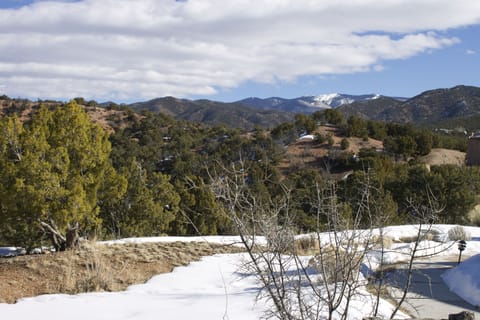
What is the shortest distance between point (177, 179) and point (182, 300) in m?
15.4

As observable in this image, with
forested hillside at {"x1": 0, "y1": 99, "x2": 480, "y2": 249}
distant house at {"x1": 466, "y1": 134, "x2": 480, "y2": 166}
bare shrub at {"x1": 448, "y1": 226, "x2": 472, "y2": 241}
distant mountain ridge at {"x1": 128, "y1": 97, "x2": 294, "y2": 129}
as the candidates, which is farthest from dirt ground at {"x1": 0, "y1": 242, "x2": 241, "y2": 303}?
distant mountain ridge at {"x1": 128, "y1": 97, "x2": 294, "y2": 129}

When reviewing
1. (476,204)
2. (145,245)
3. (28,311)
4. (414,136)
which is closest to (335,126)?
(414,136)

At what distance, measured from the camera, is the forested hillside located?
373 inches

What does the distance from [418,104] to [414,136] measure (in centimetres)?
5186

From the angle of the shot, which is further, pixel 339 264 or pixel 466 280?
pixel 466 280

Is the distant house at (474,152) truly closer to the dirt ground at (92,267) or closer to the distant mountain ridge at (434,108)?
the dirt ground at (92,267)

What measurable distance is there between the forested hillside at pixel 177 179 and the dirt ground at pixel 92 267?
2.60 feet

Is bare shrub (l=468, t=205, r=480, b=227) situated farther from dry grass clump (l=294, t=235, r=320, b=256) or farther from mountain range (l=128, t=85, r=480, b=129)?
mountain range (l=128, t=85, r=480, b=129)

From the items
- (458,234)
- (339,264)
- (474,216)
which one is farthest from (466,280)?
(474,216)

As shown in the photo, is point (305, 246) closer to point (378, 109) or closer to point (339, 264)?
point (339, 264)

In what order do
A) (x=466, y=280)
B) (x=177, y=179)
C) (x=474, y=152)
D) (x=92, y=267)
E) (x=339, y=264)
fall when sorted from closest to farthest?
(x=339, y=264)
(x=92, y=267)
(x=466, y=280)
(x=177, y=179)
(x=474, y=152)

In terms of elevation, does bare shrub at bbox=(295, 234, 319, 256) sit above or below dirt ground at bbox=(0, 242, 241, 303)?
below

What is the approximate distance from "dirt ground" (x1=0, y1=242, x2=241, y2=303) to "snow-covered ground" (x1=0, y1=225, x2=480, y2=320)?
0.41 m

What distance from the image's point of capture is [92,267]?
7.48 meters
